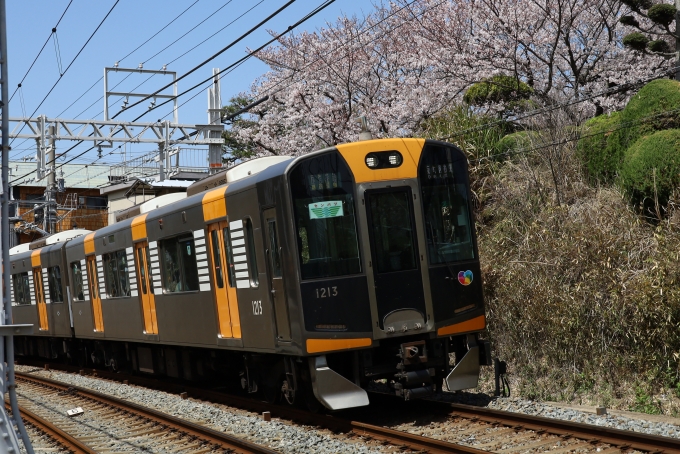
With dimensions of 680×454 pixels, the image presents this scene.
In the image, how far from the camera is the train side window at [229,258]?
1013cm

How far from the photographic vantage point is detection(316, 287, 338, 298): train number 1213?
854 centimetres

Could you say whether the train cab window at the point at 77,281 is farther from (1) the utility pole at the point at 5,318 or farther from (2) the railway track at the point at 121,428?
(1) the utility pole at the point at 5,318

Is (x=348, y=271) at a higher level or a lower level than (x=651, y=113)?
lower

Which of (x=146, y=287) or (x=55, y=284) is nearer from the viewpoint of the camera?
(x=146, y=287)

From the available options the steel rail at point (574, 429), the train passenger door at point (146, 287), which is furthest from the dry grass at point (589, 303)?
the train passenger door at point (146, 287)

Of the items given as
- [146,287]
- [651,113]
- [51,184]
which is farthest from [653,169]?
[51,184]

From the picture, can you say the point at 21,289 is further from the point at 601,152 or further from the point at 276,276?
the point at 276,276

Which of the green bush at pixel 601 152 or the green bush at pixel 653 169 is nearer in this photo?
the green bush at pixel 653 169

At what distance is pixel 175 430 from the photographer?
32.1 feet

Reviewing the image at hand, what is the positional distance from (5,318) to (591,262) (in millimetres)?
6845

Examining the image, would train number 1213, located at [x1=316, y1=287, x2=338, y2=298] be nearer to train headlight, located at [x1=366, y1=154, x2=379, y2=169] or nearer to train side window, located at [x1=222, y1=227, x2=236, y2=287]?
train headlight, located at [x1=366, y1=154, x2=379, y2=169]

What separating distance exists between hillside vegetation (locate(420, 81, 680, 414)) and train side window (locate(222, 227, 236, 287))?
3.62 m

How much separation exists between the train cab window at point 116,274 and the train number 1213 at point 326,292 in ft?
21.7

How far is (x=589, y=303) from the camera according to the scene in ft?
33.6
